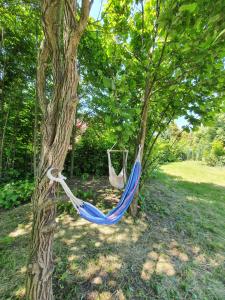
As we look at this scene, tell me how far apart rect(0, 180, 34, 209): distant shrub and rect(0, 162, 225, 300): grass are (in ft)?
0.63

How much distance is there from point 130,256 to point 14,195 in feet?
6.47

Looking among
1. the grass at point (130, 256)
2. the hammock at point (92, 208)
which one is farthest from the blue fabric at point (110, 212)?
the grass at point (130, 256)

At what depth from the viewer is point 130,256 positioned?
5.14 ft

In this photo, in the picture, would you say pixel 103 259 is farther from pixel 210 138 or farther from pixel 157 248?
pixel 210 138

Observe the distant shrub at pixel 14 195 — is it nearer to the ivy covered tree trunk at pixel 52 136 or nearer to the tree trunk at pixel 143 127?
the tree trunk at pixel 143 127

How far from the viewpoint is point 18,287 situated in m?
1.19

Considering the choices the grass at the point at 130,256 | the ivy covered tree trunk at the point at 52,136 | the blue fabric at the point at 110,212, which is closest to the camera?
the ivy covered tree trunk at the point at 52,136

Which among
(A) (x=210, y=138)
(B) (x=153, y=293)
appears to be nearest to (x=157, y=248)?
(B) (x=153, y=293)

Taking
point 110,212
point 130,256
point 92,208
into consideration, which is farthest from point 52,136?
point 130,256

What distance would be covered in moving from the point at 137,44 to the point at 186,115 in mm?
972

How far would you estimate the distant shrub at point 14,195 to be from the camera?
2498 millimetres

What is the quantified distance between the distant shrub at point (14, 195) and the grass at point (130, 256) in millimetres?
192

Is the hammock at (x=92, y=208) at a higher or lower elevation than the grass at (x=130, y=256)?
higher

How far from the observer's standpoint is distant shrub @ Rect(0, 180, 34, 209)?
250 centimetres
